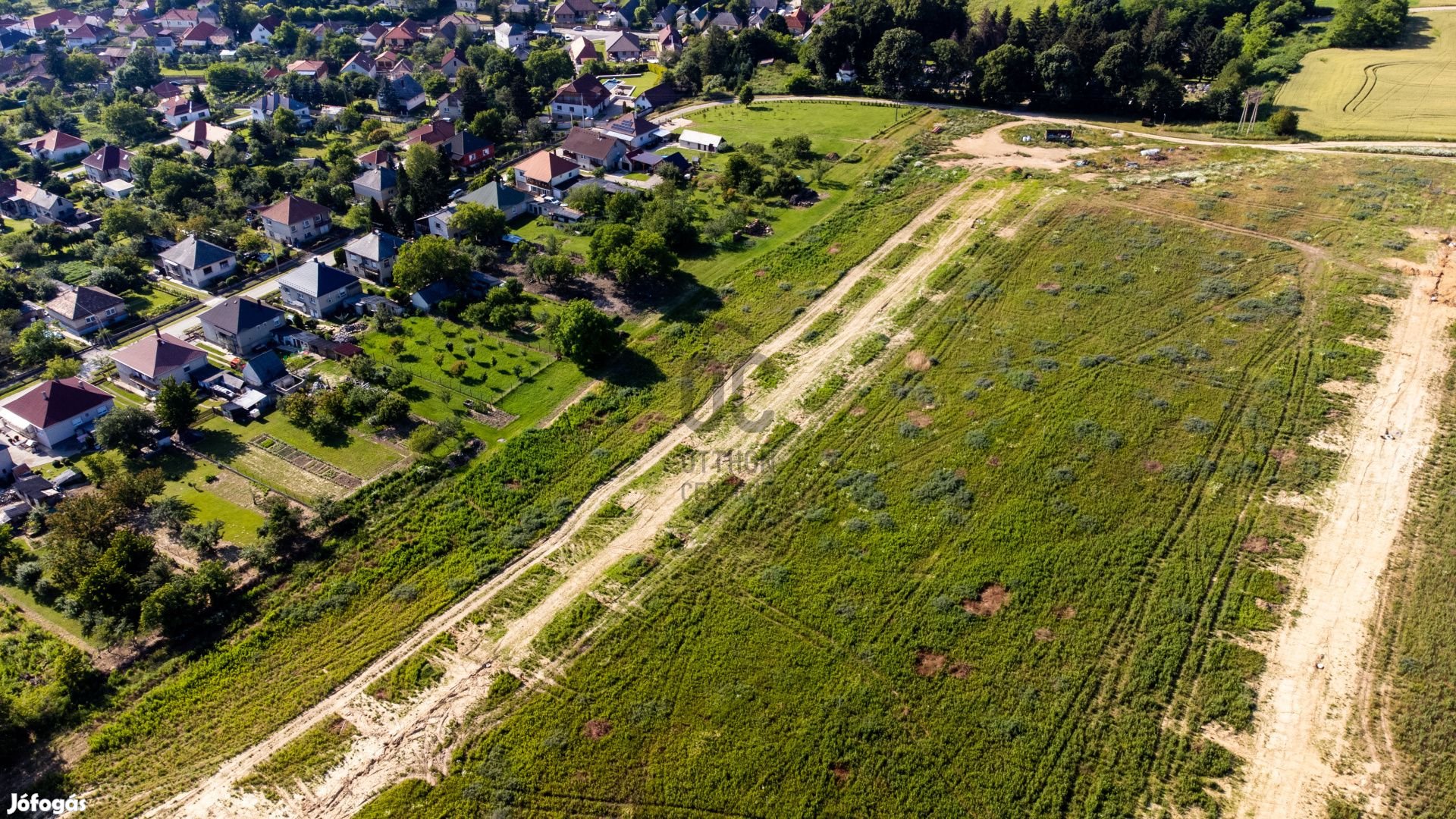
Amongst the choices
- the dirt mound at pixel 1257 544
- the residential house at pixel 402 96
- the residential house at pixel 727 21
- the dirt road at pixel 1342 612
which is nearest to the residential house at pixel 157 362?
the residential house at pixel 402 96

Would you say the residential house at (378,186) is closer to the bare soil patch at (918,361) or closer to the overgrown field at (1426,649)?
the bare soil patch at (918,361)

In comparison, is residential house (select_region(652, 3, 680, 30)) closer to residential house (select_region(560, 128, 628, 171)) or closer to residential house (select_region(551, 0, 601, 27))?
residential house (select_region(551, 0, 601, 27))

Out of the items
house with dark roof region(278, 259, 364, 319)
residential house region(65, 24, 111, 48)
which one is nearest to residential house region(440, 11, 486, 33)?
residential house region(65, 24, 111, 48)

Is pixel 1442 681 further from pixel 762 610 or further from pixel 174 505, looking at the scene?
pixel 174 505

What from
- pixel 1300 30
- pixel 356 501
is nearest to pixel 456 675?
pixel 356 501

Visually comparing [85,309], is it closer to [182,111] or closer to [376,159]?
[376,159]

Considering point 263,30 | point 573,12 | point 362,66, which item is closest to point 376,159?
point 362,66
